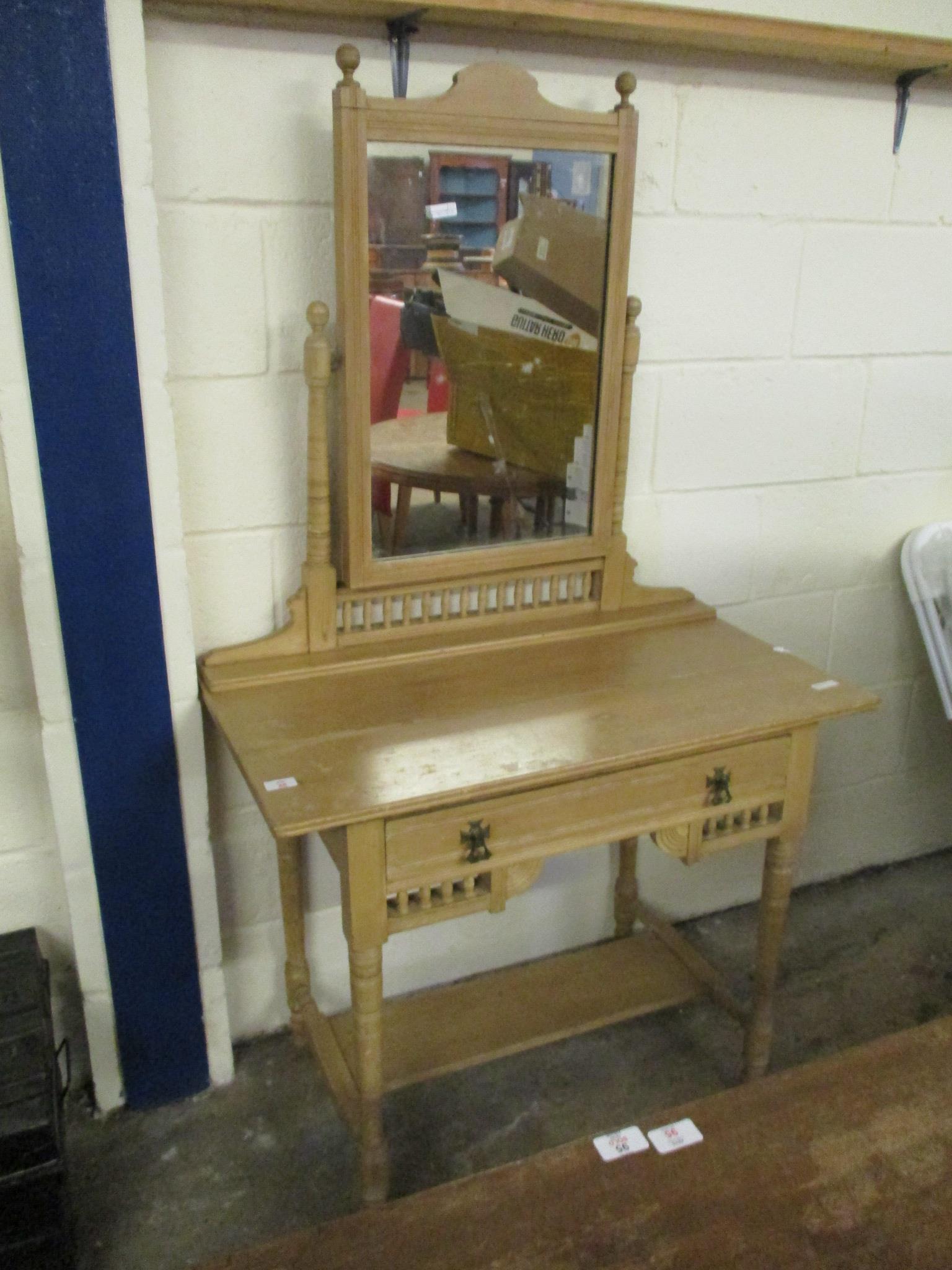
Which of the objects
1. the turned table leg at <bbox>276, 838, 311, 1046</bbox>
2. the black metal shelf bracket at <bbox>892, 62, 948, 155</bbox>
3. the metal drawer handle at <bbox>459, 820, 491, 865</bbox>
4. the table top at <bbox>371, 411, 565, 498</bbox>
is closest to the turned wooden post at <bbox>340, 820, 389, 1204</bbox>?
the metal drawer handle at <bbox>459, 820, 491, 865</bbox>

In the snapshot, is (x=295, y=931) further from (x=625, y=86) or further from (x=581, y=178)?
(x=625, y=86)

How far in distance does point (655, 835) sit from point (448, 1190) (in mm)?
580

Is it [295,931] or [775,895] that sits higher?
[775,895]

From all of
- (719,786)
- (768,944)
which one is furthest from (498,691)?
(768,944)

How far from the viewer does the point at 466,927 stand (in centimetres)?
202

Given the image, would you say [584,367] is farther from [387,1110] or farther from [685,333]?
[387,1110]

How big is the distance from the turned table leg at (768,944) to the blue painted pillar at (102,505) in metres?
0.91

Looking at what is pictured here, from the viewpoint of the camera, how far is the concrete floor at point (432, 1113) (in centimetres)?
157

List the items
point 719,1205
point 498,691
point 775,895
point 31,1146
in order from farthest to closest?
1. point 775,895
2. point 498,691
3. point 31,1146
4. point 719,1205

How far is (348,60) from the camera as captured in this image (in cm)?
133

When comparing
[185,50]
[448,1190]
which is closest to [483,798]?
[448,1190]

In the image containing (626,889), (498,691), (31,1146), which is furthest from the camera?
(626,889)

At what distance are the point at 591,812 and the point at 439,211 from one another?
86 centimetres

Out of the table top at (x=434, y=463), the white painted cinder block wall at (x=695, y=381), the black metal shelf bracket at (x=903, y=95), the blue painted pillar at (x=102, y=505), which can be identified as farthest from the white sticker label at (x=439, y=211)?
the black metal shelf bracket at (x=903, y=95)
